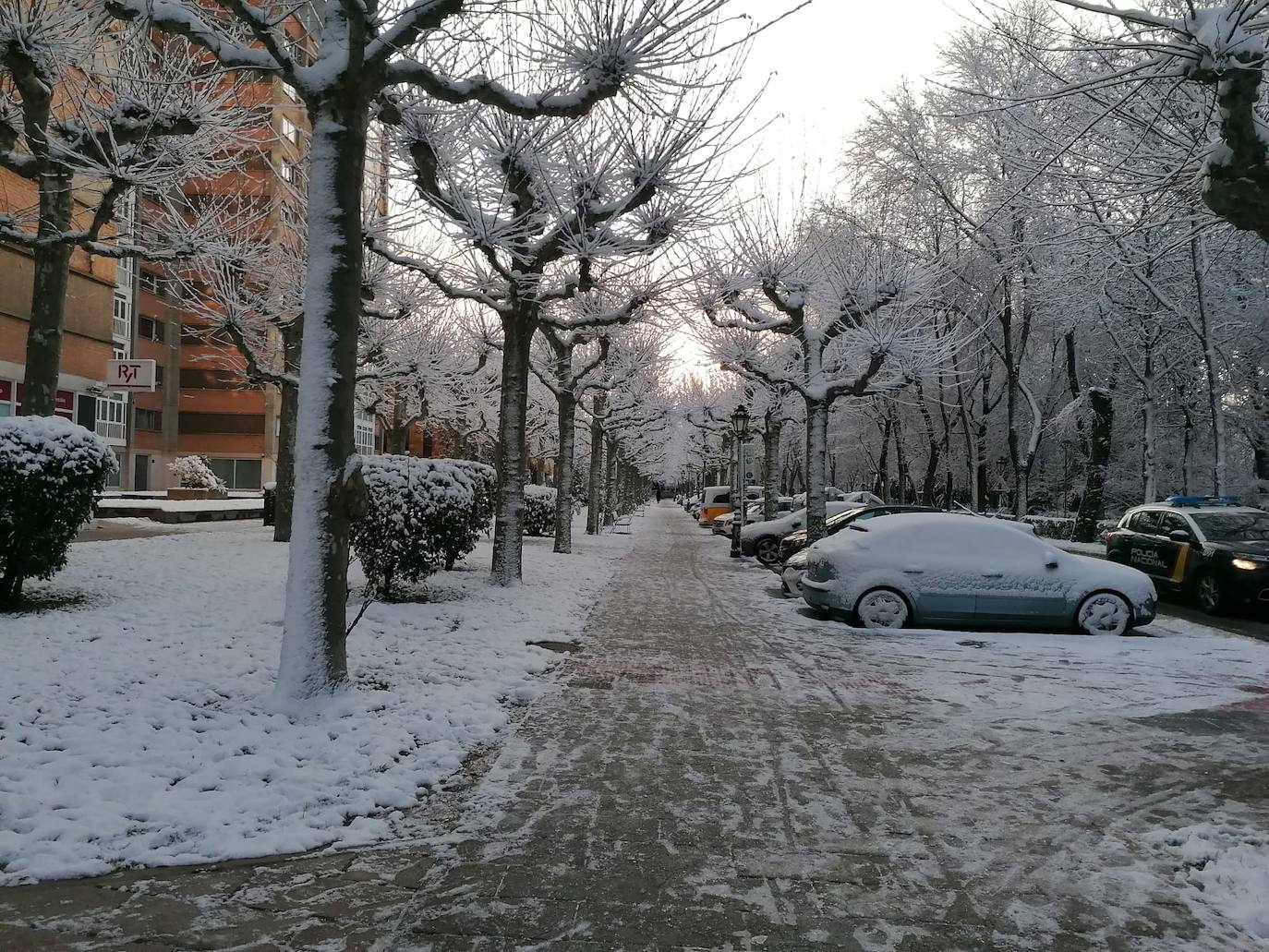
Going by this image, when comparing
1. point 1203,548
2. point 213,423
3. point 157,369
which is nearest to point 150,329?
point 157,369

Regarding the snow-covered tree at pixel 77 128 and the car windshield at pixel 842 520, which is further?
the car windshield at pixel 842 520

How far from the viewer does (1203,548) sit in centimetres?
1409

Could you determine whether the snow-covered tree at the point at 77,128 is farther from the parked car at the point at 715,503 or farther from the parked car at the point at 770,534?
the parked car at the point at 715,503

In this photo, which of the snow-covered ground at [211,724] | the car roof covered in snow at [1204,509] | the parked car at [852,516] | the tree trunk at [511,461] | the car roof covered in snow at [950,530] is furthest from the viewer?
the parked car at [852,516]

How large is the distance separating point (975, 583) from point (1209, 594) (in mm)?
5660

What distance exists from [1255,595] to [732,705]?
34.7ft

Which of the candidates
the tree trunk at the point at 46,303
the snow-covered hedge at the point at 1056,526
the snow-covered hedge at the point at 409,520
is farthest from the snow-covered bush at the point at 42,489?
the snow-covered hedge at the point at 1056,526

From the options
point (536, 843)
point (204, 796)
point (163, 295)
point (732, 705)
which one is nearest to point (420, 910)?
point (536, 843)

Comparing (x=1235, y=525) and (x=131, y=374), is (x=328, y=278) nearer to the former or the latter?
(x=131, y=374)

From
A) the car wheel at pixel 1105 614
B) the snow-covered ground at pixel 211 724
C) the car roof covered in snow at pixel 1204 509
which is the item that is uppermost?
the car roof covered in snow at pixel 1204 509

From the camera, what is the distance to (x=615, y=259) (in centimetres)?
1340

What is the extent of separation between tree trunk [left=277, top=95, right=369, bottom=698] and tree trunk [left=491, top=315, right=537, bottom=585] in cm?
677

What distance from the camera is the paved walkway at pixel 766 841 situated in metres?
3.29

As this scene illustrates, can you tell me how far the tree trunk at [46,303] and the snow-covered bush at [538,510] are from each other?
13930 mm
